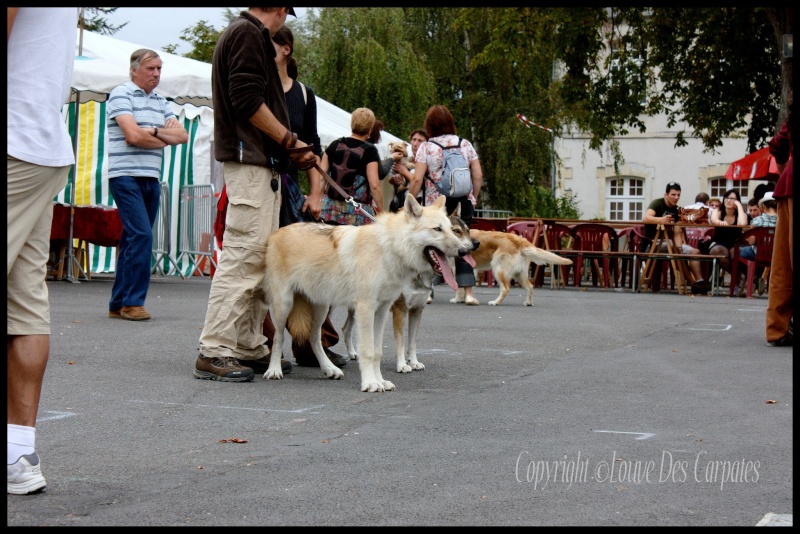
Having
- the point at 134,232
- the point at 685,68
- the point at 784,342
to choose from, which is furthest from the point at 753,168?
the point at 134,232

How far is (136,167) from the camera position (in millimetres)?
10422

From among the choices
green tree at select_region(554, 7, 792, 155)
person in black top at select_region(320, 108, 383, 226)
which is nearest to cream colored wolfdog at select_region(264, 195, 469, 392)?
person in black top at select_region(320, 108, 383, 226)

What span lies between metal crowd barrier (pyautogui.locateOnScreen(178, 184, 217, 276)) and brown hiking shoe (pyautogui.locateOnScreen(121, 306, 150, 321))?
22.6ft

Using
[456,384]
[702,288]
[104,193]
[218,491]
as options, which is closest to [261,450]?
[218,491]

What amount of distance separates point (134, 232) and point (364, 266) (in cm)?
396

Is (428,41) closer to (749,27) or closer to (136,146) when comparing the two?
(749,27)

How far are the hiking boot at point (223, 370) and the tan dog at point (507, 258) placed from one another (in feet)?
26.5

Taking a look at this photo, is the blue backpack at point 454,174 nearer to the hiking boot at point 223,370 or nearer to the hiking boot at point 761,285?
the hiking boot at point 223,370

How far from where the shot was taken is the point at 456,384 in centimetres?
728

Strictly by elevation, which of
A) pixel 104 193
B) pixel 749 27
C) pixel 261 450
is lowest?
pixel 261 450

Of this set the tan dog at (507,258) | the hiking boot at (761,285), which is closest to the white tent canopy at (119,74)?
the tan dog at (507,258)

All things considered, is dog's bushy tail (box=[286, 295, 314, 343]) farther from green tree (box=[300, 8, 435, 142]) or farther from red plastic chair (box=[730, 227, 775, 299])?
green tree (box=[300, 8, 435, 142])

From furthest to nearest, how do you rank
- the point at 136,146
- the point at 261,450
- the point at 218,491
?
the point at 136,146 → the point at 261,450 → the point at 218,491

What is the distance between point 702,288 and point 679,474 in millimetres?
14908
